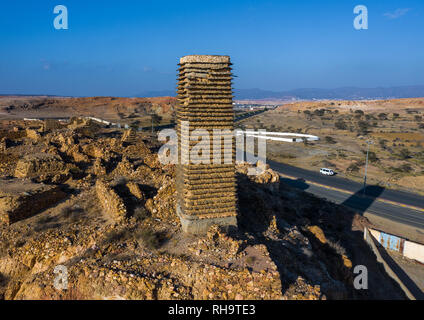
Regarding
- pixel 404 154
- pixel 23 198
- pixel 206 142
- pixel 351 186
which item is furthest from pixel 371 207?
pixel 23 198

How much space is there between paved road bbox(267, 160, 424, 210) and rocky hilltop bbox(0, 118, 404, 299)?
1404 cm

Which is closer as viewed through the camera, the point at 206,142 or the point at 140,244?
the point at 140,244

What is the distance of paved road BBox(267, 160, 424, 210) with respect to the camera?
114 feet

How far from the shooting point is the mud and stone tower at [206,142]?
526 inches

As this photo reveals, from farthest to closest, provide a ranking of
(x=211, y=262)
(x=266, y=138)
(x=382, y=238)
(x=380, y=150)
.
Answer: (x=266, y=138)
(x=380, y=150)
(x=382, y=238)
(x=211, y=262)

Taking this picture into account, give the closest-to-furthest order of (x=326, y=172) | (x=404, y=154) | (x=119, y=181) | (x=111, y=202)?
(x=111, y=202), (x=119, y=181), (x=326, y=172), (x=404, y=154)

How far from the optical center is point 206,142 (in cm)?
1382

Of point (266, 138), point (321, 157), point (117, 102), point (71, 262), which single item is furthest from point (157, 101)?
point (71, 262)

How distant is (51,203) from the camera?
1705 cm

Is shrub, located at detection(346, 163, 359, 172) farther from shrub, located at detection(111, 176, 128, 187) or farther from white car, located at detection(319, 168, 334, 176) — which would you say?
shrub, located at detection(111, 176, 128, 187)

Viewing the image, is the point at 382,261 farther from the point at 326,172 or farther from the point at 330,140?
the point at 330,140

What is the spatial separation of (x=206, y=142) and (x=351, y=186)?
3205 centimetres

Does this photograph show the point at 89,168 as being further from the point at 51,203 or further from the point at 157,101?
the point at 157,101
